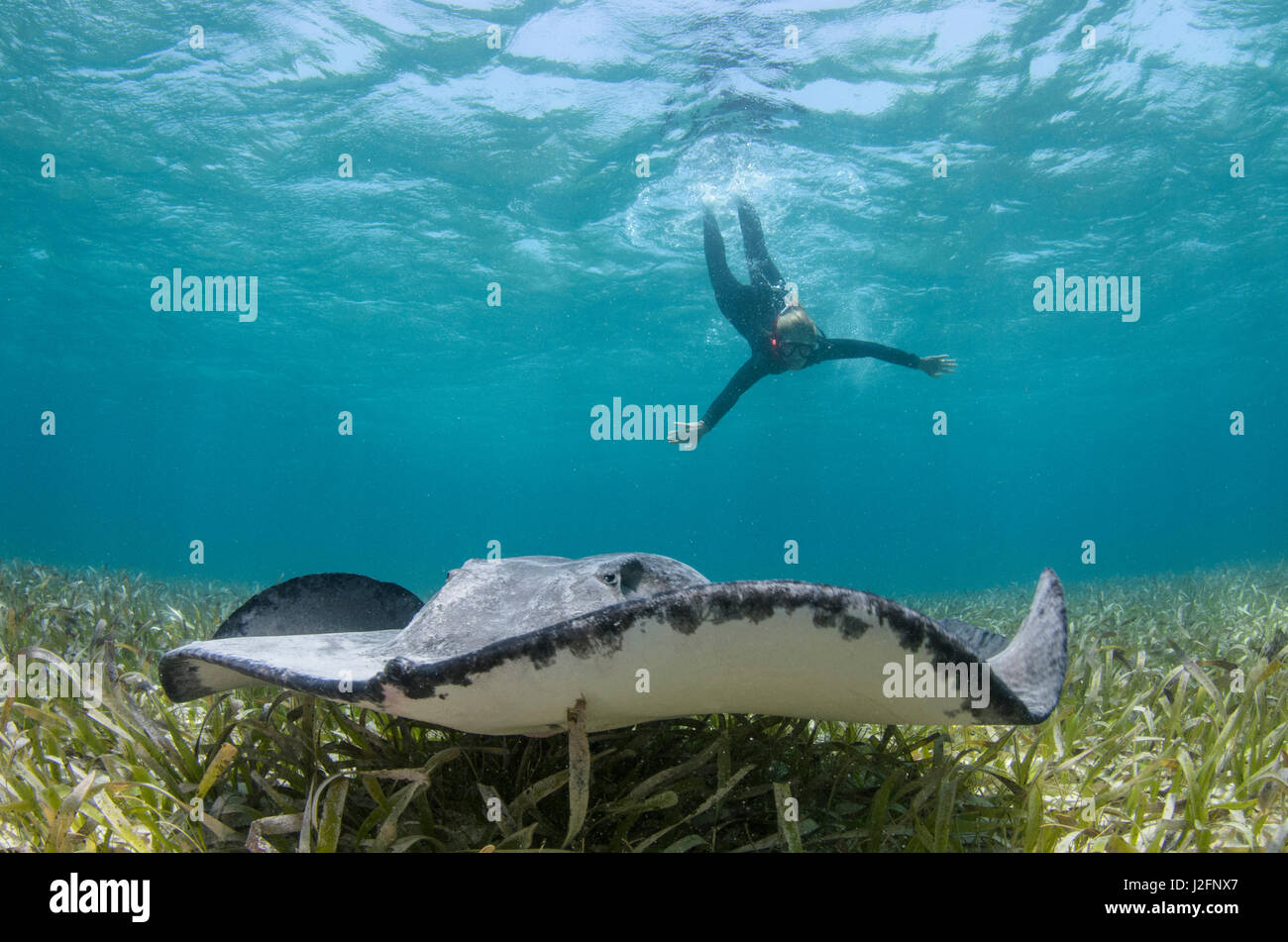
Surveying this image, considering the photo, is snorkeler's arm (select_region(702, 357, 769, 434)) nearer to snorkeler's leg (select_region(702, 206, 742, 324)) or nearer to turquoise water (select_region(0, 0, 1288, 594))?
snorkeler's leg (select_region(702, 206, 742, 324))

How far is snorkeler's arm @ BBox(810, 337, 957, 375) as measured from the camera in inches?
421

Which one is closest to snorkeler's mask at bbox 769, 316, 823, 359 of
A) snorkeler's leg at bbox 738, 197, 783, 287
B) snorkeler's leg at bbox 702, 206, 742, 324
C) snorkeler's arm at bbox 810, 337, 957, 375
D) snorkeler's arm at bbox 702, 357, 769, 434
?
snorkeler's arm at bbox 810, 337, 957, 375

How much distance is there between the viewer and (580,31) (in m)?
13.2

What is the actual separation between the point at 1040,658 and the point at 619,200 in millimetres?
18997

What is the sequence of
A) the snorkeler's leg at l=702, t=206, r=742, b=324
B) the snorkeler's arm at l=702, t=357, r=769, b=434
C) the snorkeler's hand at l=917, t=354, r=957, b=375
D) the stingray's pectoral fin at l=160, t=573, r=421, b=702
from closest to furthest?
→ the stingray's pectoral fin at l=160, t=573, r=421, b=702
the snorkeler's hand at l=917, t=354, r=957, b=375
the snorkeler's arm at l=702, t=357, r=769, b=434
the snorkeler's leg at l=702, t=206, r=742, b=324

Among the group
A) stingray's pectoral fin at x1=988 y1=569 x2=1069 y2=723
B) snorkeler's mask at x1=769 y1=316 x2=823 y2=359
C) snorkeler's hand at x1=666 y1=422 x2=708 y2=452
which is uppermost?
snorkeler's mask at x1=769 y1=316 x2=823 y2=359

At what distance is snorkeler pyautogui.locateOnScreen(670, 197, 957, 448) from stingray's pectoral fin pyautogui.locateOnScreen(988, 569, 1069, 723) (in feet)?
24.2

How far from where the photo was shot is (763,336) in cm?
1253

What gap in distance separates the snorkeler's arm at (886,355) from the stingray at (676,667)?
31.1ft

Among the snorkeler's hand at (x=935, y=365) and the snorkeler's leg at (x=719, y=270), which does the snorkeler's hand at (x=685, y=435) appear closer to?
the snorkeler's hand at (x=935, y=365)

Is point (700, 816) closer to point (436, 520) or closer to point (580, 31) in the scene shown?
point (580, 31)

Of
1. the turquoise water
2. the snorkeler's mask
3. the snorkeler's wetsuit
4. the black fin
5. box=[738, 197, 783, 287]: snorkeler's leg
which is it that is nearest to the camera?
the black fin

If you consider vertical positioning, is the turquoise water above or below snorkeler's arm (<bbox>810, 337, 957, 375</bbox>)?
above
